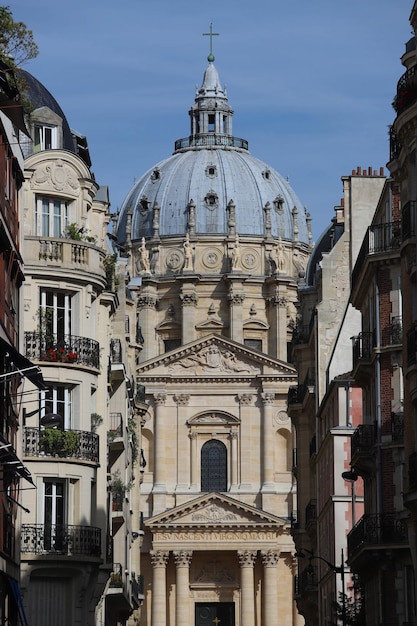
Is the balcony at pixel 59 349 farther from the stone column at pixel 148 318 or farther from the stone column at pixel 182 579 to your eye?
the stone column at pixel 148 318

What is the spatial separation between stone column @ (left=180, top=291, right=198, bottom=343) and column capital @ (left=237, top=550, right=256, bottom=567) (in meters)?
20.7

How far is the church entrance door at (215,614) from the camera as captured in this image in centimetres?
11450

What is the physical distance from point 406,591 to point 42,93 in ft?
52.8

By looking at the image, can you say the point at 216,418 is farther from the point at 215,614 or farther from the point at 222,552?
the point at 215,614

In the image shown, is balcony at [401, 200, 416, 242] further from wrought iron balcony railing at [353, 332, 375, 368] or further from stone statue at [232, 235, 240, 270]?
stone statue at [232, 235, 240, 270]

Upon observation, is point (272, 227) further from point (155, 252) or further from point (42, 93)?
point (42, 93)

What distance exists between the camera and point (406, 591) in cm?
4366

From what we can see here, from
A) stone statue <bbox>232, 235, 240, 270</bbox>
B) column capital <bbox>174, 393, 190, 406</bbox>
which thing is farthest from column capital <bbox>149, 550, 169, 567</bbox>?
stone statue <bbox>232, 235, 240, 270</bbox>

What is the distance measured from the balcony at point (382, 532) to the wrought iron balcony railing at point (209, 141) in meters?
103

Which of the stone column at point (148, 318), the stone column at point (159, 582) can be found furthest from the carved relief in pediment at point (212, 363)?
the stone column at point (159, 582)

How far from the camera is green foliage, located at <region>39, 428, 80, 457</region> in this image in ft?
145

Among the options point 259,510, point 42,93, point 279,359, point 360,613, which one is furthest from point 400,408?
point 279,359

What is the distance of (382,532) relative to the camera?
4500 cm

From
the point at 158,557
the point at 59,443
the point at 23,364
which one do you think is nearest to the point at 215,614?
the point at 158,557
